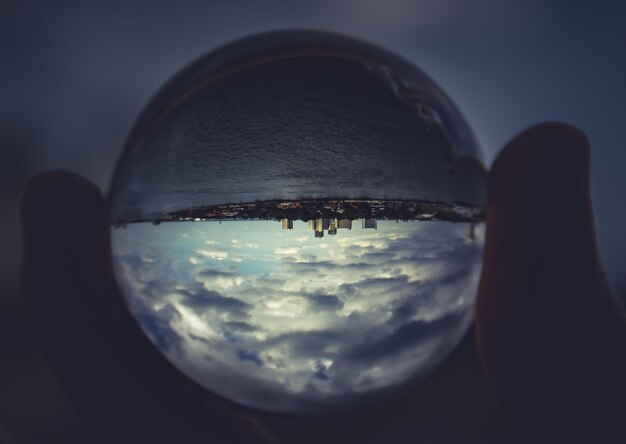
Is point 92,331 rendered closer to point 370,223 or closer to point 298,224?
point 298,224

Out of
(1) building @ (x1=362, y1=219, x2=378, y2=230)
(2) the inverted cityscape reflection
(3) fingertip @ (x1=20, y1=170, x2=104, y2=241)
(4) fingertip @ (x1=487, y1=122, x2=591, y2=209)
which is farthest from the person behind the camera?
(3) fingertip @ (x1=20, y1=170, x2=104, y2=241)

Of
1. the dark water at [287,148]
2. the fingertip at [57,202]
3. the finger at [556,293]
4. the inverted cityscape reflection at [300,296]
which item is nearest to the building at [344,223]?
the inverted cityscape reflection at [300,296]

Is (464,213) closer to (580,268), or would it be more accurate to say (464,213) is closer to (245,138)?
(580,268)

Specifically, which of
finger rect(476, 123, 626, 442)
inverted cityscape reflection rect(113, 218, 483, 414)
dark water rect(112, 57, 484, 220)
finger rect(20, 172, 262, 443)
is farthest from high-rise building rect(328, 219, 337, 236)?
finger rect(20, 172, 262, 443)

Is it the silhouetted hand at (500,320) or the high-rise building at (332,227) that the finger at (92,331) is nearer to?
the silhouetted hand at (500,320)

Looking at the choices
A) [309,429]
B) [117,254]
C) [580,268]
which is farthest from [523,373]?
[309,429]

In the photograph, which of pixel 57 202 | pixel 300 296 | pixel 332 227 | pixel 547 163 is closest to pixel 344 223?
pixel 332 227

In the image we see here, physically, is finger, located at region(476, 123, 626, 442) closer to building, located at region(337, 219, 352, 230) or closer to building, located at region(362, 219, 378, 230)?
building, located at region(362, 219, 378, 230)
